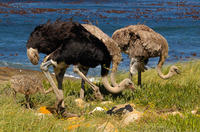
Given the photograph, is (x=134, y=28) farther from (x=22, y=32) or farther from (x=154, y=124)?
(x=22, y=32)

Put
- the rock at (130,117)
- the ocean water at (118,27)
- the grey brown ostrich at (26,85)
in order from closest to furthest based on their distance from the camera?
the rock at (130,117), the grey brown ostrich at (26,85), the ocean water at (118,27)

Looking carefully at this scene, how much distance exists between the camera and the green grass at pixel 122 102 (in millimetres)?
4551

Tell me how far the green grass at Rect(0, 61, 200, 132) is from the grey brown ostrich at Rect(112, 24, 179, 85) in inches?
22.5

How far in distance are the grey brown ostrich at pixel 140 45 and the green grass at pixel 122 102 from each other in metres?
0.57

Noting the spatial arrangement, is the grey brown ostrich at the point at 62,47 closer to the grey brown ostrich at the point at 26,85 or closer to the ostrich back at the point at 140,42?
the grey brown ostrich at the point at 26,85

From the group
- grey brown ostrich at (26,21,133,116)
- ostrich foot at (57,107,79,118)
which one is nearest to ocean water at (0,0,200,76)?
grey brown ostrich at (26,21,133,116)

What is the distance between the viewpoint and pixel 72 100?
702cm

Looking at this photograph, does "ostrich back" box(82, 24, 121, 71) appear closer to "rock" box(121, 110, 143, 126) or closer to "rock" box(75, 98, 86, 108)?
"rock" box(75, 98, 86, 108)

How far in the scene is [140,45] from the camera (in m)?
8.18

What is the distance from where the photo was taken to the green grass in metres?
4.55

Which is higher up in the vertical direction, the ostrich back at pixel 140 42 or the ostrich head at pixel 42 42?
the ostrich head at pixel 42 42

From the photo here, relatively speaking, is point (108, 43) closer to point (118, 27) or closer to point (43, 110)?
point (43, 110)

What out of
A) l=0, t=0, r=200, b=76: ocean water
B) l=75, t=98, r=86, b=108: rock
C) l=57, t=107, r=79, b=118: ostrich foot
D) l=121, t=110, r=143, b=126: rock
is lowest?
l=0, t=0, r=200, b=76: ocean water

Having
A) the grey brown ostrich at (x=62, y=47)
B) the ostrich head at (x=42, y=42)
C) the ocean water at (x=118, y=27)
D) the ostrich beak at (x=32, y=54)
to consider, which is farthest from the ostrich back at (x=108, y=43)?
the ocean water at (x=118, y=27)
